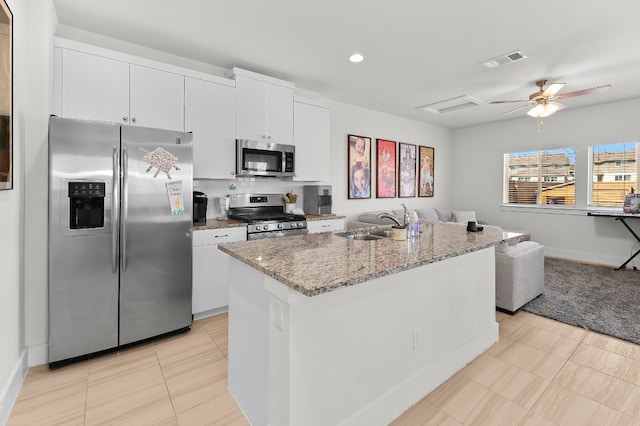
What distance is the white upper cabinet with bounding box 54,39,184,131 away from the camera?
2.52m

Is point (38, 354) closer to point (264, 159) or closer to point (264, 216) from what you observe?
point (264, 216)

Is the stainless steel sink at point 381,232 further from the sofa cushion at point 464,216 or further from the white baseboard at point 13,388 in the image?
the sofa cushion at point 464,216

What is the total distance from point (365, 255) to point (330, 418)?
2.69 ft

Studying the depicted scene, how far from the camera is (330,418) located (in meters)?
1.51

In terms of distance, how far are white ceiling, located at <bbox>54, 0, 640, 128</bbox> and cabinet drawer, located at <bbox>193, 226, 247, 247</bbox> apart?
1.86 metres

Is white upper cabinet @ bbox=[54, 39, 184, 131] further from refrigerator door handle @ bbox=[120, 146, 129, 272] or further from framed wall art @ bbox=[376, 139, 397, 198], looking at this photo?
framed wall art @ bbox=[376, 139, 397, 198]

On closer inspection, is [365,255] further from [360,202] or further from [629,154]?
[629,154]

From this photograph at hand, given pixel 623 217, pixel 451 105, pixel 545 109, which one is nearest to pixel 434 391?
pixel 545 109

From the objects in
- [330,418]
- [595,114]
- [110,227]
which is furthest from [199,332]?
[595,114]

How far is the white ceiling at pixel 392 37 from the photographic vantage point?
97.3 inches

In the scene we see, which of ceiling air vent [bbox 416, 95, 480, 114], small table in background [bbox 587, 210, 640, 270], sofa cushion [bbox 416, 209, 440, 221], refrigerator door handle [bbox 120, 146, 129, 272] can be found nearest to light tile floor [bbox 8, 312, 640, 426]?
refrigerator door handle [bbox 120, 146, 129, 272]

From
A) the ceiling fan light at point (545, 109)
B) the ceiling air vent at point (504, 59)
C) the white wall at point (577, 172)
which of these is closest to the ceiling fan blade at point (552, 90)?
the ceiling fan light at point (545, 109)

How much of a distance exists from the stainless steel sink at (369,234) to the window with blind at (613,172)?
5.08 metres

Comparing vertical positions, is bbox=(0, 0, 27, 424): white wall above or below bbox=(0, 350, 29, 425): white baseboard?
above
